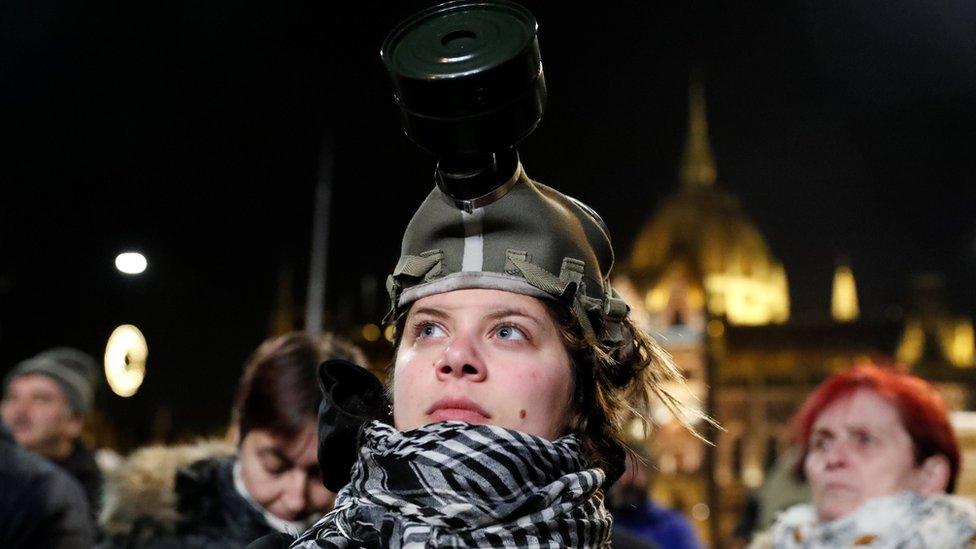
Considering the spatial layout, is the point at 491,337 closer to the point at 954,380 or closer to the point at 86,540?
the point at 86,540

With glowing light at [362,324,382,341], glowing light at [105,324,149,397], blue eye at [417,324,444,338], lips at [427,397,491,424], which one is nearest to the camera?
lips at [427,397,491,424]

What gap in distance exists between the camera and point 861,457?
3611 mm

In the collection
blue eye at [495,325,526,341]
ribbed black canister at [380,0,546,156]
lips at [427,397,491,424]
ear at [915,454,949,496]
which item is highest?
ribbed black canister at [380,0,546,156]

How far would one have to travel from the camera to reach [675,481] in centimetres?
6431

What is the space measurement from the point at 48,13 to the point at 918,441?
15.2 feet

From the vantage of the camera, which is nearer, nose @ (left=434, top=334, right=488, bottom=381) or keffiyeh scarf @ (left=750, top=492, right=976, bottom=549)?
nose @ (left=434, top=334, right=488, bottom=381)

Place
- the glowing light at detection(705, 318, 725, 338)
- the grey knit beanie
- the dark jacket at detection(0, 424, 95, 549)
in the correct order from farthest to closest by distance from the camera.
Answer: the glowing light at detection(705, 318, 725, 338) < the grey knit beanie < the dark jacket at detection(0, 424, 95, 549)

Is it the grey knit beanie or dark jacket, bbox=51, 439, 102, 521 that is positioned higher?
the grey knit beanie

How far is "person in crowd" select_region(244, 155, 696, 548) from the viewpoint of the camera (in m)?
1.93

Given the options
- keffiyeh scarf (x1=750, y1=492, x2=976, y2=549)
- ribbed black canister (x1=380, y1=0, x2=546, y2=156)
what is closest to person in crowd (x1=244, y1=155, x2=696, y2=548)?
ribbed black canister (x1=380, y1=0, x2=546, y2=156)

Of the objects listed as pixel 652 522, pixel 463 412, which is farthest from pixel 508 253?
pixel 652 522

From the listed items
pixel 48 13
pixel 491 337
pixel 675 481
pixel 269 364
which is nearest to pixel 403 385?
pixel 491 337

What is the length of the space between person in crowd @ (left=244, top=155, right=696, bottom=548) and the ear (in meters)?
1.82

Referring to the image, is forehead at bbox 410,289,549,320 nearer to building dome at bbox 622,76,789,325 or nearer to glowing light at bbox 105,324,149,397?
glowing light at bbox 105,324,149,397
